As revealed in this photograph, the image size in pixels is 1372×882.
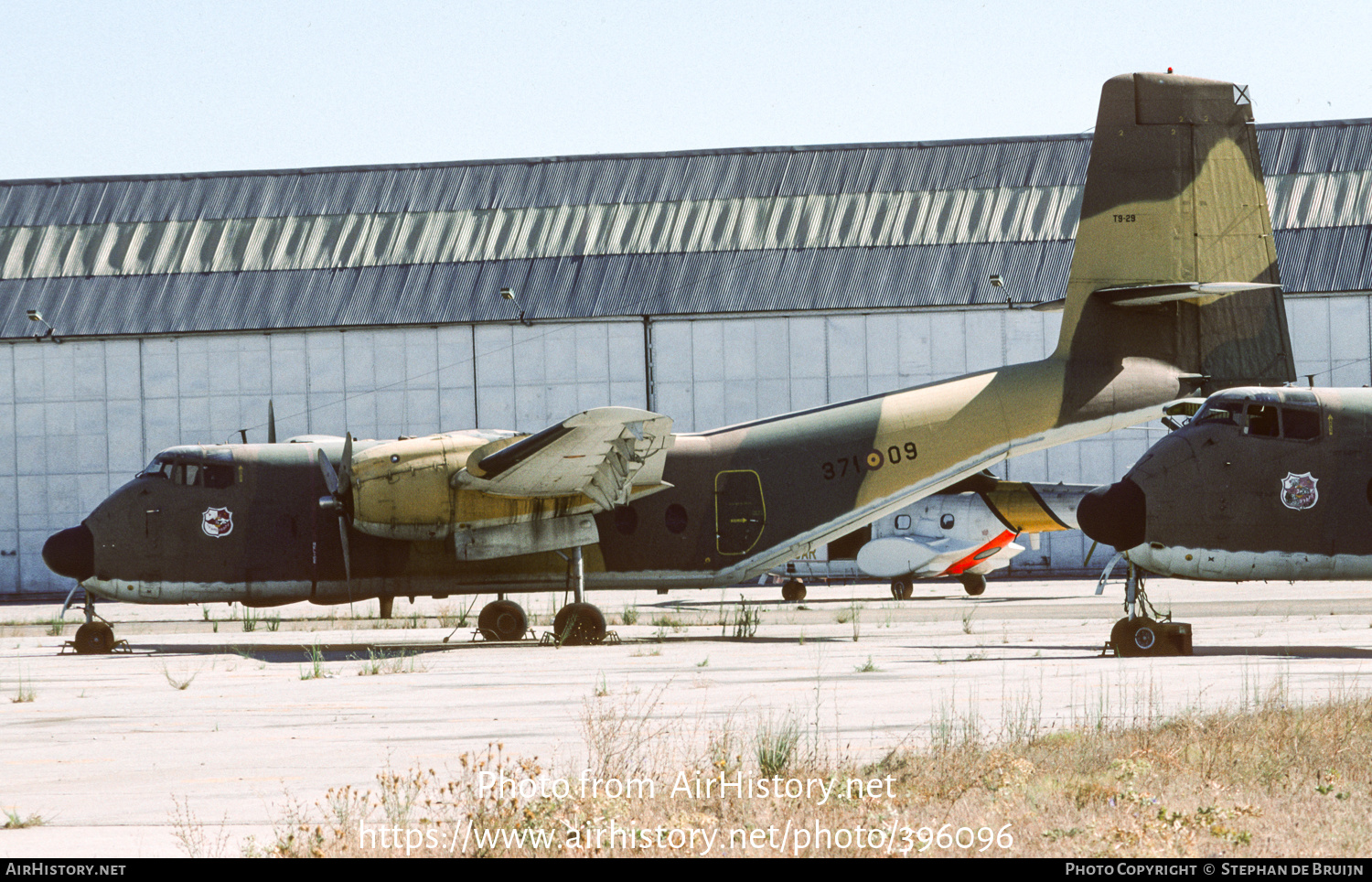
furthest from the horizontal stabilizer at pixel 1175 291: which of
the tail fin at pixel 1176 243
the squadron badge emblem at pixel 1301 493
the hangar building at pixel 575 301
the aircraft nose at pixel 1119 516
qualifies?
the hangar building at pixel 575 301

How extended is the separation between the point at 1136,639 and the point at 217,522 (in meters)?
14.7

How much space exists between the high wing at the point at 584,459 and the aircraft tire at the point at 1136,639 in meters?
7.35

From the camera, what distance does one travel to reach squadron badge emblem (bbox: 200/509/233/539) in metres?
22.7

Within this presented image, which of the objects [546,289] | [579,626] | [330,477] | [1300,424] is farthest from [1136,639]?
[546,289]

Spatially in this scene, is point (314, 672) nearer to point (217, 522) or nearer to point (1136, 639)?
point (217, 522)

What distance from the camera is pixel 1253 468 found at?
1858 cm

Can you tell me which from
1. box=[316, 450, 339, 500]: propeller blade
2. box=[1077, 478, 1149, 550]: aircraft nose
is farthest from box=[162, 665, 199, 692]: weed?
box=[1077, 478, 1149, 550]: aircraft nose

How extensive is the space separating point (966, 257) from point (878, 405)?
82.5ft

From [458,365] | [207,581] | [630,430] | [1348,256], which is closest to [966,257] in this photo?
[1348,256]

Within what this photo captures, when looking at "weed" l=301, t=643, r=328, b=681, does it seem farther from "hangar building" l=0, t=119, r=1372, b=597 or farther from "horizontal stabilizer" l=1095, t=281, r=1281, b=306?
"hangar building" l=0, t=119, r=1372, b=597

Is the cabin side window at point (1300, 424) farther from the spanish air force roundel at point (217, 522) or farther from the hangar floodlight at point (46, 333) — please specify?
the hangar floodlight at point (46, 333)

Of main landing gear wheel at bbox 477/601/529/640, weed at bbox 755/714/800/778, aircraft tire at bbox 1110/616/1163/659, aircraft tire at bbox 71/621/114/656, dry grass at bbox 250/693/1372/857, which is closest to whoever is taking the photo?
dry grass at bbox 250/693/1372/857

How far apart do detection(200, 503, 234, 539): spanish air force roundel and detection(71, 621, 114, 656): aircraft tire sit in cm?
237

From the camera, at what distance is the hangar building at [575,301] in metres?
46.9
